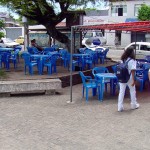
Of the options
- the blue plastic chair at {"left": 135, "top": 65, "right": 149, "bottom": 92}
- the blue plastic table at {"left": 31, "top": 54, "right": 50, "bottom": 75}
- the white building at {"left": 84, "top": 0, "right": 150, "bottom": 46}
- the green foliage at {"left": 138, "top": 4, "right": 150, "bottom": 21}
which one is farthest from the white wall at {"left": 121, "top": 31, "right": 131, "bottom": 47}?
the blue plastic chair at {"left": 135, "top": 65, "right": 149, "bottom": 92}

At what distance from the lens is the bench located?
33.7 feet

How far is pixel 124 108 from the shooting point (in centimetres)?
880

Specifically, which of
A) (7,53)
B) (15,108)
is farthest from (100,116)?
(7,53)

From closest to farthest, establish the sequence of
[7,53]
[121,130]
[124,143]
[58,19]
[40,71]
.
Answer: [124,143] → [121,130] → [40,71] → [7,53] → [58,19]

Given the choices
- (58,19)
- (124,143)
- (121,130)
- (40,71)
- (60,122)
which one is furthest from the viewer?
(58,19)

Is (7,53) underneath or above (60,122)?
above

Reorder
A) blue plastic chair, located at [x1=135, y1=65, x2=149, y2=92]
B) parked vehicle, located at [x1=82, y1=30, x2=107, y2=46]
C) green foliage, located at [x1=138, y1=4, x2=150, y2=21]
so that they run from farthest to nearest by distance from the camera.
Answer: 1. green foliage, located at [x1=138, y1=4, x2=150, y2=21]
2. parked vehicle, located at [x1=82, y1=30, x2=107, y2=46]
3. blue plastic chair, located at [x1=135, y1=65, x2=149, y2=92]

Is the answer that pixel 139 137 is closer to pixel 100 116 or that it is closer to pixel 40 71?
pixel 100 116

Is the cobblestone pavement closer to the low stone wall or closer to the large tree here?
the low stone wall

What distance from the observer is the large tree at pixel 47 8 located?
15.3m

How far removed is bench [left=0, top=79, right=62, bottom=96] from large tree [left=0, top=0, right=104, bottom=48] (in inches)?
212

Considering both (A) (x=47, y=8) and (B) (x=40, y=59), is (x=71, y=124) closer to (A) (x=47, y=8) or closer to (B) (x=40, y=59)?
(B) (x=40, y=59)

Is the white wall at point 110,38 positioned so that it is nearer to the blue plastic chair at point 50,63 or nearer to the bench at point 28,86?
the blue plastic chair at point 50,63

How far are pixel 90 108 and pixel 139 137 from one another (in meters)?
2.57
